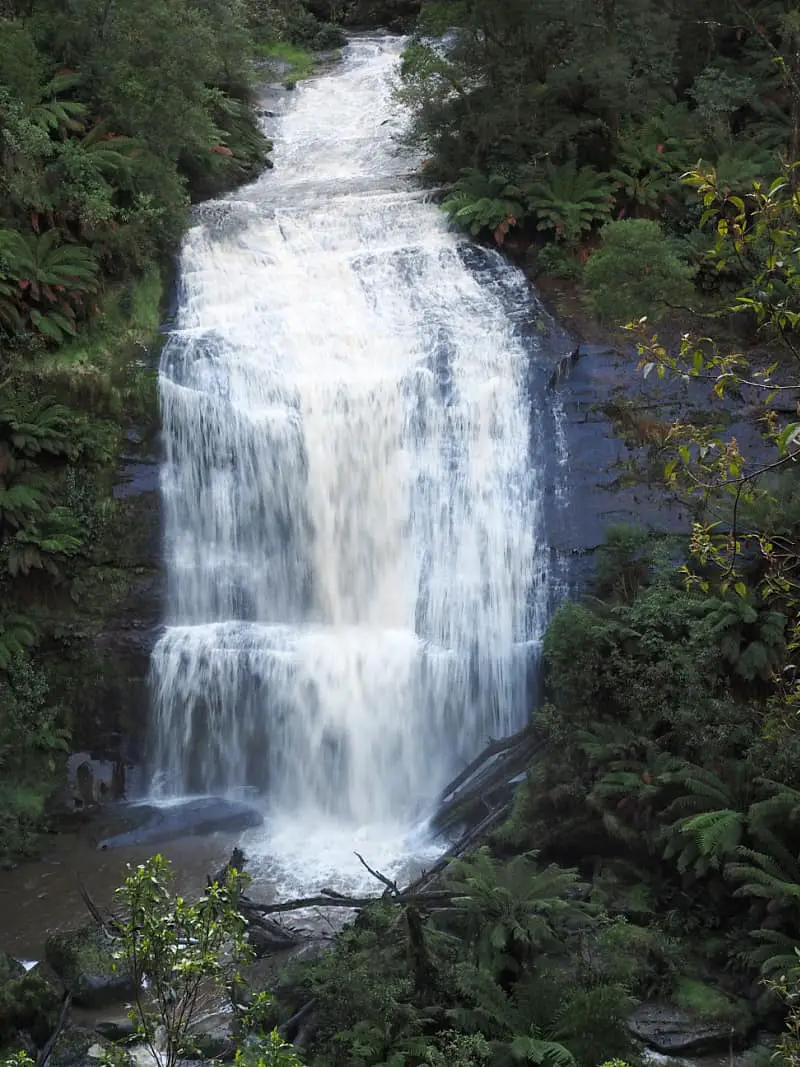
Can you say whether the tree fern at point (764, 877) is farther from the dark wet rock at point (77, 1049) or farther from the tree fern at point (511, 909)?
the dark wet rock at point (77, 1049)

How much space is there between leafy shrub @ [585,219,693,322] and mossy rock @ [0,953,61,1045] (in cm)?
1171

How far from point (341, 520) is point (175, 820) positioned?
4.64m

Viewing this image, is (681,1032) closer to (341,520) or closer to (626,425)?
(341,520)

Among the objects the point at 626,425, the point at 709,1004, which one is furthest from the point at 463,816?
the point at 626,425

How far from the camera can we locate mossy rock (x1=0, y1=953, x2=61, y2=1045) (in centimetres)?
920

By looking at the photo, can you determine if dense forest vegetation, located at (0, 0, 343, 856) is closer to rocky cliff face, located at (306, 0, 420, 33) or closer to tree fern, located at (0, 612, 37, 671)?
tree fern, located at (0, 612, 37, 671)

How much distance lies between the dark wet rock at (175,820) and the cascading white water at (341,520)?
1.33ft

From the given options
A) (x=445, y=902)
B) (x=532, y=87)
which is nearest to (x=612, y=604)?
(x=445, y=902)

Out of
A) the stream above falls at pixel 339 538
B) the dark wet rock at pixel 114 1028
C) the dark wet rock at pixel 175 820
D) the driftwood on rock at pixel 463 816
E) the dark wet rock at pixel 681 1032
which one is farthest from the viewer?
the stream above falls at pixel 339 538

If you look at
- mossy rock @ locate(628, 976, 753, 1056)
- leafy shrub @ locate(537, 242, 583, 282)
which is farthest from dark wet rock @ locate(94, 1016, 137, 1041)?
leafy shrub @ locate(537, 242, 583, 282)

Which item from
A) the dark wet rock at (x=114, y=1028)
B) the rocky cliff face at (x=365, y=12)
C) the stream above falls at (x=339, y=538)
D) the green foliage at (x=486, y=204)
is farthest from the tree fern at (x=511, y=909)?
the rocky cliff face at (x=365, y=12)

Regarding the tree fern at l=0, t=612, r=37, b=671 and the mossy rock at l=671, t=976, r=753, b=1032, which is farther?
the tree fern at l=0, t=612, r=37, b=671

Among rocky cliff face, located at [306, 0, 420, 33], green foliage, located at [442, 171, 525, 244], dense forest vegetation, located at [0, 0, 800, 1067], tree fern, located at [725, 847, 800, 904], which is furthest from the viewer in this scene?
rocky cliff face, located at [306, 0, 420, 33]

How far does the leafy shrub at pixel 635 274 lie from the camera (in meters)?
16.3
